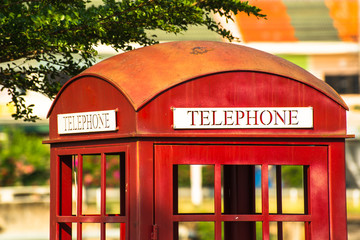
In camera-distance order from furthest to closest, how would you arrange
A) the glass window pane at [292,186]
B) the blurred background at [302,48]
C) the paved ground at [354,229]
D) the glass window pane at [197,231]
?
1. the blurred background at [302,48]
2. the paved ground at [354,229]
3. the glass window pane at [292,186]
4. the glass window pane at [197,231]

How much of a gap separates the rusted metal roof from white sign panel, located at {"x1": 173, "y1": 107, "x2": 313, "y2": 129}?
6.8 inches

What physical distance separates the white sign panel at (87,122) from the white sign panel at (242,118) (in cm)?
40

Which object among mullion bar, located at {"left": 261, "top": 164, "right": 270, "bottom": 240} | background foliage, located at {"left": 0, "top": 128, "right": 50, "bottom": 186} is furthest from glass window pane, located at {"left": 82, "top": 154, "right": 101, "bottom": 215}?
mullion bar, located at {"left": 261, "top": 164, "right": 270, "bottom": 240}

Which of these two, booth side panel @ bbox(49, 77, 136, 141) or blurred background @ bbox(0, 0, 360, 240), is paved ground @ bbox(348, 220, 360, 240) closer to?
blurred background @ bbox(0, 0, 360, 240)

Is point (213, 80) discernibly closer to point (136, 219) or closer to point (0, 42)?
point (136, 219)

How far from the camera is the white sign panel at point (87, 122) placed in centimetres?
455

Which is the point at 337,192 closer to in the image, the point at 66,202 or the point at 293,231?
the point at 66,202

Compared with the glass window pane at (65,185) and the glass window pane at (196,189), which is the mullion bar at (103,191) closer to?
the glass window pane at (65,185)

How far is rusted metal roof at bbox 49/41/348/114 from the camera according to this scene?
4.45 metres

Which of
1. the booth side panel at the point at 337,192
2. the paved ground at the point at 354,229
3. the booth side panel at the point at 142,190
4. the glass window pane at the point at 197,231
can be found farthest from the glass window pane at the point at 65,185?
the paved ground at the point at 354,229

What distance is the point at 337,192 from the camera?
4.52 metres

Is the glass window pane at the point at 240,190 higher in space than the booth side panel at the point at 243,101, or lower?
lower

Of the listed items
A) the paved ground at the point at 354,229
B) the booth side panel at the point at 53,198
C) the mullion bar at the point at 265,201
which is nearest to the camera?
the mullion bar at the point at 265,201

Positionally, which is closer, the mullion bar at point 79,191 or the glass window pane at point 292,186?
the mullion bar at point 79,191
